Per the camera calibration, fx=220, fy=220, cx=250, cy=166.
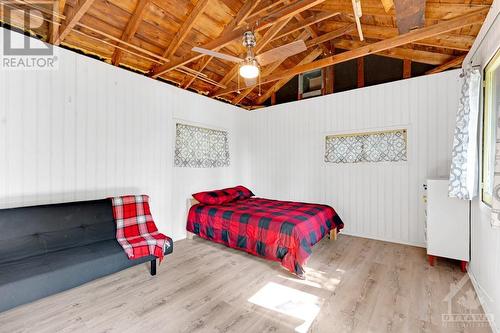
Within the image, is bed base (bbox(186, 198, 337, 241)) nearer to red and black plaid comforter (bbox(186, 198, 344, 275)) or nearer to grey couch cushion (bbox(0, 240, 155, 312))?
red and black plaid comforter (bbox(186, 198, 344, 275))

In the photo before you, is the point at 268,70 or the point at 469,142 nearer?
the point at 469,142

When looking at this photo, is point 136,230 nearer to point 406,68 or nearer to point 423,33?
point 423,33

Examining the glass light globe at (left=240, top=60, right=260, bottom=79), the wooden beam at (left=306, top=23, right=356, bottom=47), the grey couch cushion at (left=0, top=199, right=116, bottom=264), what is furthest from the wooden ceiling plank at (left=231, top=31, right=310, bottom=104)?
the grey couch cushion at (left=0, top=199, right=116, bottom=264)

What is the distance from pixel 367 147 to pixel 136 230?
3.85 metres

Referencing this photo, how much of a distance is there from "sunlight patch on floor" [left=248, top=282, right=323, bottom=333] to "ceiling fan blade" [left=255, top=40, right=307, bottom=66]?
105 inches

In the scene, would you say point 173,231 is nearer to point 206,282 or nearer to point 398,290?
point 206,282

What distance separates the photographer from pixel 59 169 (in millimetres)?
2643

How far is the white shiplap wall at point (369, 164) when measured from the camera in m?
3.34

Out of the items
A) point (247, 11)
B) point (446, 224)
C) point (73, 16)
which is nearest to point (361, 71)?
point (247, 11)

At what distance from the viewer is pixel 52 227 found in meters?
2.26

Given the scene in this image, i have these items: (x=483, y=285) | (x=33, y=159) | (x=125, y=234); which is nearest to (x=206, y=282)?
(x=125, y=234)

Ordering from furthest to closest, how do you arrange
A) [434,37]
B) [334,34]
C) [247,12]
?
[334,34] → [434,37] → [247,12]

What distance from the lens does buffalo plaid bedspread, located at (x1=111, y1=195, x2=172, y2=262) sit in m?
2.40

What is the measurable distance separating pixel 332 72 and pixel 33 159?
16.6 feet
